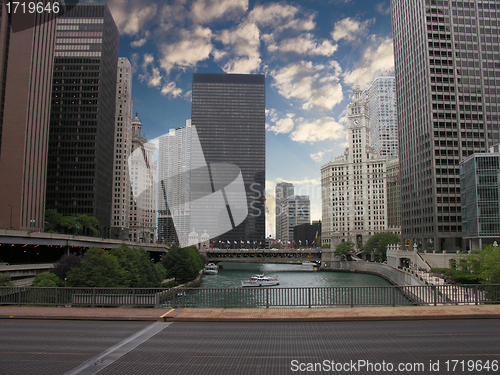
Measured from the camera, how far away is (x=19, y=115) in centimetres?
10738

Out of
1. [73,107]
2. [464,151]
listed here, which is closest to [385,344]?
[464,151]

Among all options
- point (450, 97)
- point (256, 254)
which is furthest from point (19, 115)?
point (450, 97)

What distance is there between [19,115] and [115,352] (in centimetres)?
11186

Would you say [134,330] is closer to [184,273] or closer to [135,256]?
[135,256]

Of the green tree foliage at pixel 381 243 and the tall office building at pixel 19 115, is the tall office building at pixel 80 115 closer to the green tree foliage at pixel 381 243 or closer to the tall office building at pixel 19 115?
the tall office building at pixel 19 115

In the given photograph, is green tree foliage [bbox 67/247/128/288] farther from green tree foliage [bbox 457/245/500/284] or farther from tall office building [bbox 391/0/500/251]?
tall office building [bbox 391/0/500/251]

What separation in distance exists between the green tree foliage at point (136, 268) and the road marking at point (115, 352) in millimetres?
41317

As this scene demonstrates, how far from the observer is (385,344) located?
15.5 m

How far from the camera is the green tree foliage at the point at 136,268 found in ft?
200

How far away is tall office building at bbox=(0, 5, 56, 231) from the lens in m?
104

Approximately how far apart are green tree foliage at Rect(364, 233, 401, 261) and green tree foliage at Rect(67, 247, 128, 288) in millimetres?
119244

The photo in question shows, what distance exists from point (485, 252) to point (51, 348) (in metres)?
64.3

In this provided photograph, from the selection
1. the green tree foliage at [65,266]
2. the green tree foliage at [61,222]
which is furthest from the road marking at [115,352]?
the green tree foliage at [61,222]

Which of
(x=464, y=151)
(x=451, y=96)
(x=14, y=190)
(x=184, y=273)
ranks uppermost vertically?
(x=451, y=96)
